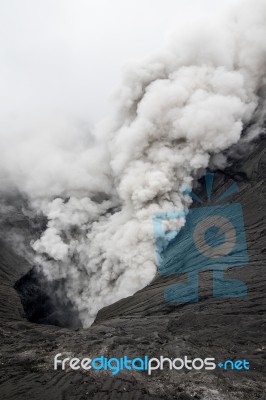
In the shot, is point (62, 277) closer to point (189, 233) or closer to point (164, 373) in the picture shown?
point (189, 233)

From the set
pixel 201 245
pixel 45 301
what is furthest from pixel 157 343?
pixel 45 301

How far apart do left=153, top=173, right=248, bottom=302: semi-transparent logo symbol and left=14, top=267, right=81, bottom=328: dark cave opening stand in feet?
37.6

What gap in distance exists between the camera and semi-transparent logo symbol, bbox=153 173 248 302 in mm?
14088

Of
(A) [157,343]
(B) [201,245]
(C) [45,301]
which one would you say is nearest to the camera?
(A) [157,343]

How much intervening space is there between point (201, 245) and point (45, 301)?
16541 mm

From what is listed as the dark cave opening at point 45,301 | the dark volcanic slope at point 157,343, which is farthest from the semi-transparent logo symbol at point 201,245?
the dark cave opening at point 45,301

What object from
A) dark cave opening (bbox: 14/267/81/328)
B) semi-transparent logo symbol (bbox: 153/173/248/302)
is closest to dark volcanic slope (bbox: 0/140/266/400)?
semi-transparent logo symbol (bbox: 153/173/248/302)

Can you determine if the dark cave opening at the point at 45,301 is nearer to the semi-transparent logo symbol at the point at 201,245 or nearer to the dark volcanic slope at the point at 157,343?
the dark volcanic slope at the point at 157,343

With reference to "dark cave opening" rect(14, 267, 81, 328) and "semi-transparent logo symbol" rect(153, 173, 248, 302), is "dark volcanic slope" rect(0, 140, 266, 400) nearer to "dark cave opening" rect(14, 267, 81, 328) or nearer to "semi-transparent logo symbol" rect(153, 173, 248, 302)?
"semi-transparent logo symbol" rect(153, 173, 248, 302)

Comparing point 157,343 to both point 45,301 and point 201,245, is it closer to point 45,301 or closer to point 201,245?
point 201,245

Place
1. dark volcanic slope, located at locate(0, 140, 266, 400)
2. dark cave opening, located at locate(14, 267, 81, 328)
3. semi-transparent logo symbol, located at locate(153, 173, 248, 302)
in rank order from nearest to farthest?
dark volcanic slope, located at locate(0, 140, 266, 400) → semi-transparent logo symbol, located at locate(153, 173, 248, 302) → dark cave opening, located at locate(14, 267, 81, 328)

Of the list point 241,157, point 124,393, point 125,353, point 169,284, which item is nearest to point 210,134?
point 241,157

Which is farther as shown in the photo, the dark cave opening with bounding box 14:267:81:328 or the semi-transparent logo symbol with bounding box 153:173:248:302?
the dark cave opening with bounding box 14:267:81:328

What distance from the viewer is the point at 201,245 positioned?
722 inches
